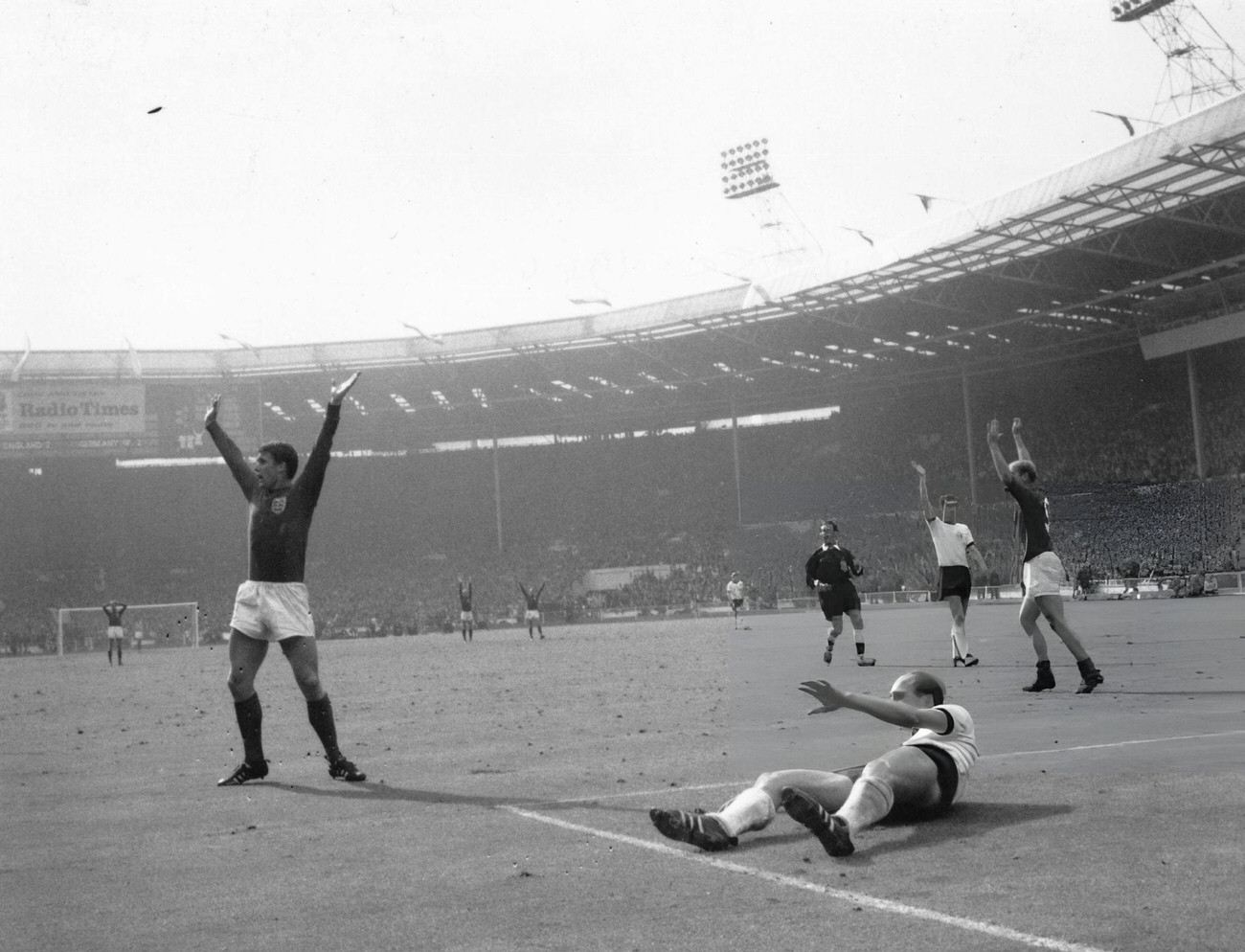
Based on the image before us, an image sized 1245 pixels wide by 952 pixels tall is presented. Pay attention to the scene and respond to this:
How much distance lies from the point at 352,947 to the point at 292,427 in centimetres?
6371

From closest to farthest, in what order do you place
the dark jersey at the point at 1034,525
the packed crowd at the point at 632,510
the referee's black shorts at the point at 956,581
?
the dark jersey at the point at 1034,525, the referee's black shorts at the point at 956,581, the packed crowd at the point at 632,510

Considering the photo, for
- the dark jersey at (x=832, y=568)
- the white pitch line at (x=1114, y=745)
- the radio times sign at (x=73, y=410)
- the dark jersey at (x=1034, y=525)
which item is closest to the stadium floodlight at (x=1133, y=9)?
the dark jersey at (x=832, y=568)

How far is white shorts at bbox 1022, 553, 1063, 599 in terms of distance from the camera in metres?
11.2

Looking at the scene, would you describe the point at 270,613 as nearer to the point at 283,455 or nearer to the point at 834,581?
the point at 283,455

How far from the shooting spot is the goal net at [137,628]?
44.3 metres

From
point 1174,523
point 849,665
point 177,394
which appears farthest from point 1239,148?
point 177,394

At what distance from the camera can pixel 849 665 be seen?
1638 centimetres

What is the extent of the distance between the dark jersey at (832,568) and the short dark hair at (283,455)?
411 inches

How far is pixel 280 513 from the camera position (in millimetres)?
7906

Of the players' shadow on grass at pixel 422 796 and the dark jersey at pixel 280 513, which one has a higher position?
the dark jersey at pixel 280 513

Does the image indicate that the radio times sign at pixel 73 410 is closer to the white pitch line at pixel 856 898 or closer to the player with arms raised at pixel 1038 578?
the player with arms raised at pixel 1038 578

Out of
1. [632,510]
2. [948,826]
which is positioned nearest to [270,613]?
[948,826]

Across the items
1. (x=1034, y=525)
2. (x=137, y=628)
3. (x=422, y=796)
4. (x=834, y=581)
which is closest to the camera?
(x=422, y=796)

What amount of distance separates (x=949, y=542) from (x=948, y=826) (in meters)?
10.4
